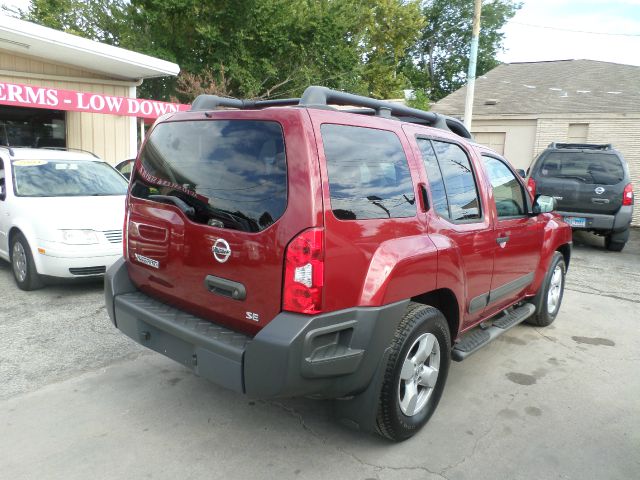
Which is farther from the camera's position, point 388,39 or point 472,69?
point 388,39

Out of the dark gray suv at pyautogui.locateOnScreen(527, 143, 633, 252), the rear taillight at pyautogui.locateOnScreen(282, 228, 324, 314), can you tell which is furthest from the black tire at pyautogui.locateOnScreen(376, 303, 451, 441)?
the dark gray suv at pyautogui.locateOnScreen(527, 143, 633, 252)

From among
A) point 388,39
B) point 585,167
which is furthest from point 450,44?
point 585,167

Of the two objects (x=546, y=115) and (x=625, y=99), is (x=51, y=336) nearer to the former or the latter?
(x=546, y=115)

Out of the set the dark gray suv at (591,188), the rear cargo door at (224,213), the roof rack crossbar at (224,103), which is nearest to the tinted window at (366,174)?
the rear cargo door at (224,213)

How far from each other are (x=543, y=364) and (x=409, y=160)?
2.40m

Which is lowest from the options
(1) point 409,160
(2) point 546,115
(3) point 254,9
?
(1) point 409,160

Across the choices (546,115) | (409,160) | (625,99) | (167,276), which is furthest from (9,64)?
(625,99)

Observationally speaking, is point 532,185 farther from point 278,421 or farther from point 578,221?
point 278,421

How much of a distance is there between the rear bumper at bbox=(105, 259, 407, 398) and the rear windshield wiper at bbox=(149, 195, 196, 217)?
61 centimetres

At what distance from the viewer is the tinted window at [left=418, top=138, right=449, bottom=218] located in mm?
3117

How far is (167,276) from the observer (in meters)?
2.98

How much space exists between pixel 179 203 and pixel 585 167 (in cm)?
866

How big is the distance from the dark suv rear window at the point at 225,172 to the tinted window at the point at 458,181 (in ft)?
4.30

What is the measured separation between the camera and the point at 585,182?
29.7 feet
